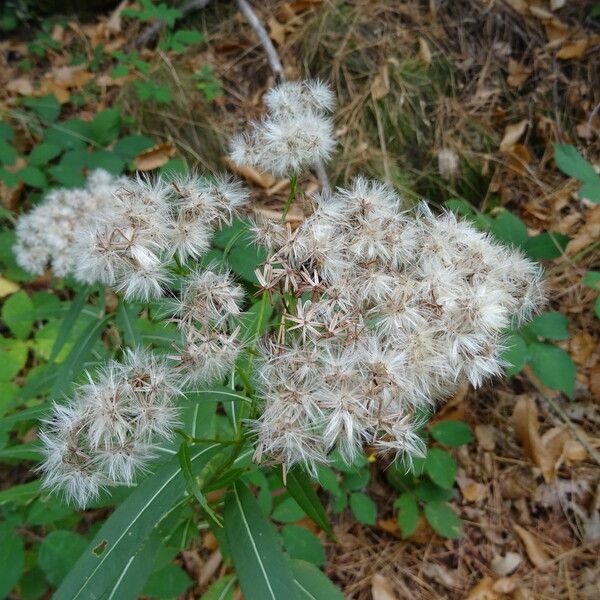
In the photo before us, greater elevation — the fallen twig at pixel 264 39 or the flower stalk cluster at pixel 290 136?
the flower stalk cluster at pixel 290 136

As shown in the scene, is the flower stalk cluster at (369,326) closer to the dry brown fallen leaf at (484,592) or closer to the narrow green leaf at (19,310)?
the dry brown fallen leaf at (484,592)

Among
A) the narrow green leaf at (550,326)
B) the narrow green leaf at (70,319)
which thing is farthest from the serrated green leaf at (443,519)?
the narrow green leaf at (70,319)

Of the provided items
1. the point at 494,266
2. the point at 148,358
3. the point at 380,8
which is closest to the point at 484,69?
the point at 380,8

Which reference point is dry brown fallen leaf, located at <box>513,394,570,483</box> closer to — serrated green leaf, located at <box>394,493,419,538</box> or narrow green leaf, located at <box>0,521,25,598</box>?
serrated green leaf, located at <box>394,493,419,538</box>

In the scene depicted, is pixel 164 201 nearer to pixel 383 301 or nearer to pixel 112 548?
pixel 383 301

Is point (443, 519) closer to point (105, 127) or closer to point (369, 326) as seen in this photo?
point (369, 326)

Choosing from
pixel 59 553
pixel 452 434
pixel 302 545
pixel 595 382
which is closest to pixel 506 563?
pixel 452 434

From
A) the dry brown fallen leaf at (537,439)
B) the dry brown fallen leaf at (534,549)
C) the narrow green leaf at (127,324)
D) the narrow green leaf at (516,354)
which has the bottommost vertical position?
the dry brown fallen leaf at (534,549)

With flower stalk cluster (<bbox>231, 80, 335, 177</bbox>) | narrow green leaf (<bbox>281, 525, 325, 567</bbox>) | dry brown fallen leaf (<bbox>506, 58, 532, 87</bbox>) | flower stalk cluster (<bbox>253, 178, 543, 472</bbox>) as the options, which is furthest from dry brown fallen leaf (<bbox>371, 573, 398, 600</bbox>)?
dry brown fallen leaf (<bbox>506, 58, 532, 87</bbox>)
